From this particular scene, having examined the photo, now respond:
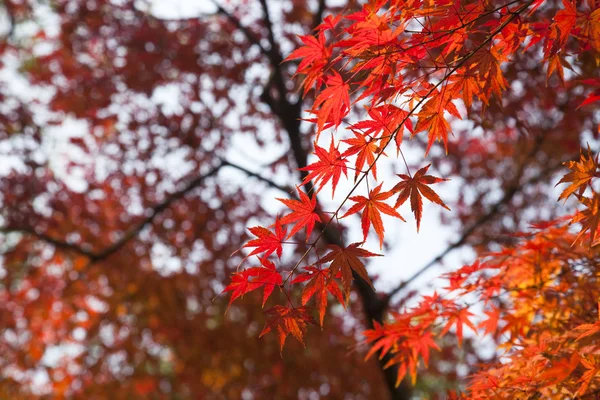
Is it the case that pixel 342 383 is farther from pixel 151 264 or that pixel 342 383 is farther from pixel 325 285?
pixel 325 285

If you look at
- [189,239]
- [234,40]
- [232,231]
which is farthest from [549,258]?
[189,239]

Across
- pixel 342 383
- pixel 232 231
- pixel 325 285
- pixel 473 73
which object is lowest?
pixel 325 285

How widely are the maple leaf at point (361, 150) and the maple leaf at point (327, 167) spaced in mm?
28

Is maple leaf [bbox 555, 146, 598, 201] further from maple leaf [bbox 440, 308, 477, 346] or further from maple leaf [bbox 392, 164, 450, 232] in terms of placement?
maple leaf [bbox 440, 308, 477, 346]

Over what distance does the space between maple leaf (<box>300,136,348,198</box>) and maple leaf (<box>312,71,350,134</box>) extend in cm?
8

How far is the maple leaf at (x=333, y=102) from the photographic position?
1.56 metres

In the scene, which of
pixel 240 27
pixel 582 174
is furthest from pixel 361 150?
pixel 240 27

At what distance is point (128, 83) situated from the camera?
4738 millimetres

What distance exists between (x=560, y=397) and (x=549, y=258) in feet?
2.02

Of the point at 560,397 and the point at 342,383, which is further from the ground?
the point at 342,383

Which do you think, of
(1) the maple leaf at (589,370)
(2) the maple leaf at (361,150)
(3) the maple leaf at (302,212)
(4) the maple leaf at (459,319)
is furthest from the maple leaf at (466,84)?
(4) the maple leaf at (459,319)

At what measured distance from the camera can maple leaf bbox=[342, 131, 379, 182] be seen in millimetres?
1524

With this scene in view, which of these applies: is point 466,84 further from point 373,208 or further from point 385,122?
point 373,208

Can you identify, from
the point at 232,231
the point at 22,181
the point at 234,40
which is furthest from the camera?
the point at 232,231
